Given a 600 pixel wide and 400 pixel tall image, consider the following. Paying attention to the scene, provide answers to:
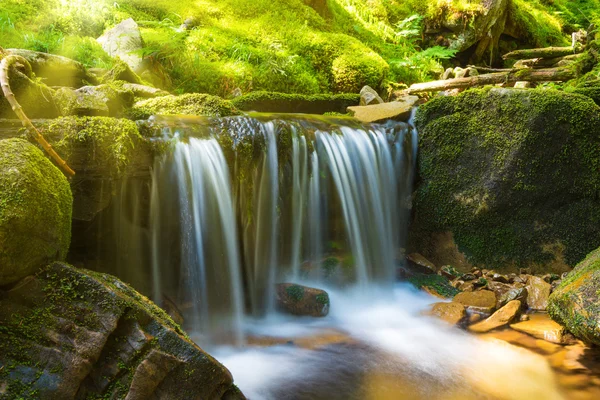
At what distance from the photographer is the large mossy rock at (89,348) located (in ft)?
7.40

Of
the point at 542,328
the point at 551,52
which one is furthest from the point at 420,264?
the point at 551,52

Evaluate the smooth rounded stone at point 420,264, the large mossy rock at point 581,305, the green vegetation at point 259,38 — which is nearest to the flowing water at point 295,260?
the smooth rounded stone at point 420,264

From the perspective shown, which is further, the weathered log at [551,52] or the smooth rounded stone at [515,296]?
the weathered log at [551,52]

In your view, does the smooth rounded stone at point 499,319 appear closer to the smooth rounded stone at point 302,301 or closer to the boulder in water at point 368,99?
the smooth rounded stone at point 302,301

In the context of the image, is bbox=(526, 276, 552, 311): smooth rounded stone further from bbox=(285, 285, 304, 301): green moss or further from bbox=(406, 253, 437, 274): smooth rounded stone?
bbox=(285, 285, 304, 301): green moss

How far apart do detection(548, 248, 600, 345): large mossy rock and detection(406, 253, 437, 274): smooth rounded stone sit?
2.24m

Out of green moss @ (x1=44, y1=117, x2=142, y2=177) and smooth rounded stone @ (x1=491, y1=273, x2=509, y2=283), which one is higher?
green moss @ (x1=44, y1=117, x2=142, y2=177)

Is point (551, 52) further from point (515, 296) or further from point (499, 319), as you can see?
point (499, 319)

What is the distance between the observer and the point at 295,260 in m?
5.67

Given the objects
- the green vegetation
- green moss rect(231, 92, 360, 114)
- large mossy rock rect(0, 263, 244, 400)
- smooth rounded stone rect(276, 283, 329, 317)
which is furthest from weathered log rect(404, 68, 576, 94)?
large mossy rock rect(0, 263, 244, 400)

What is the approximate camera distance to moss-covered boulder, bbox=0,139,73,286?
7.66 feet

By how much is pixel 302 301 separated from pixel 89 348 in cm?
283

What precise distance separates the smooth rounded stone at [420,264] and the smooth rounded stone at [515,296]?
1.24m

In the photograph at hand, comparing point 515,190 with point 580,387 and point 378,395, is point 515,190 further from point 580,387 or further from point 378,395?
point 378,395
